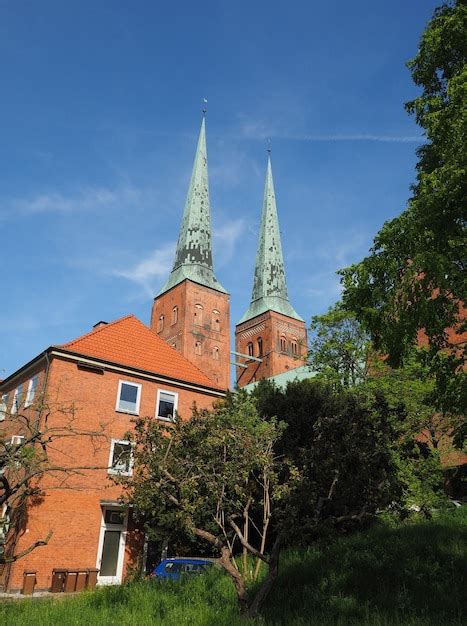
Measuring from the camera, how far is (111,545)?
20.6m

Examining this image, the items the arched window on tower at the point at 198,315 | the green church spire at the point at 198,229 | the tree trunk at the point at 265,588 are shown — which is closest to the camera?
the tree trunk at the point at 265,588

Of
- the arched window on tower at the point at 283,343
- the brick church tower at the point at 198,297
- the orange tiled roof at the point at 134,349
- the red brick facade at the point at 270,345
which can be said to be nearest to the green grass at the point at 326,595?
the orange tiled roof at the point at 134,349

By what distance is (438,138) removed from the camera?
32.7 feet

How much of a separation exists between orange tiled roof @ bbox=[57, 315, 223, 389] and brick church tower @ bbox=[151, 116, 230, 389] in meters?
37.0

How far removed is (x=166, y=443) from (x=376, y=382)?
15.0 m

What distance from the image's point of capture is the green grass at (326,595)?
28.1 ft

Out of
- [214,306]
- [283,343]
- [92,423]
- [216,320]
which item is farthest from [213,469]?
[283,343]

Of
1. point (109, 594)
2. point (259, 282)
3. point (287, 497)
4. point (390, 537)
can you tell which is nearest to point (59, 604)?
point (109, 594)

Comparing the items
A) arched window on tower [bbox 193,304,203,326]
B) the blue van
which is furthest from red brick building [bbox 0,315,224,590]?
arched window on tower [bbox 193,304,203,326]

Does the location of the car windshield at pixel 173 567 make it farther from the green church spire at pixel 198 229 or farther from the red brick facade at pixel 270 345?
the red brick facade at pixel 270 345

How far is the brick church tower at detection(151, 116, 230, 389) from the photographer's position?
6481 centimetres

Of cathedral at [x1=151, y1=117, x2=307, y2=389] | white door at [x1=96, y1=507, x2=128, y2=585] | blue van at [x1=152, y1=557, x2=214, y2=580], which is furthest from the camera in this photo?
cathedral at [x1=151, y1=117, x2=307, y2=389]

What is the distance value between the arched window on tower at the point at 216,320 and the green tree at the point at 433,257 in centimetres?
5580

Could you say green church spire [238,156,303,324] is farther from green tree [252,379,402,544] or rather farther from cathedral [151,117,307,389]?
green tree [252,379,402,544]
